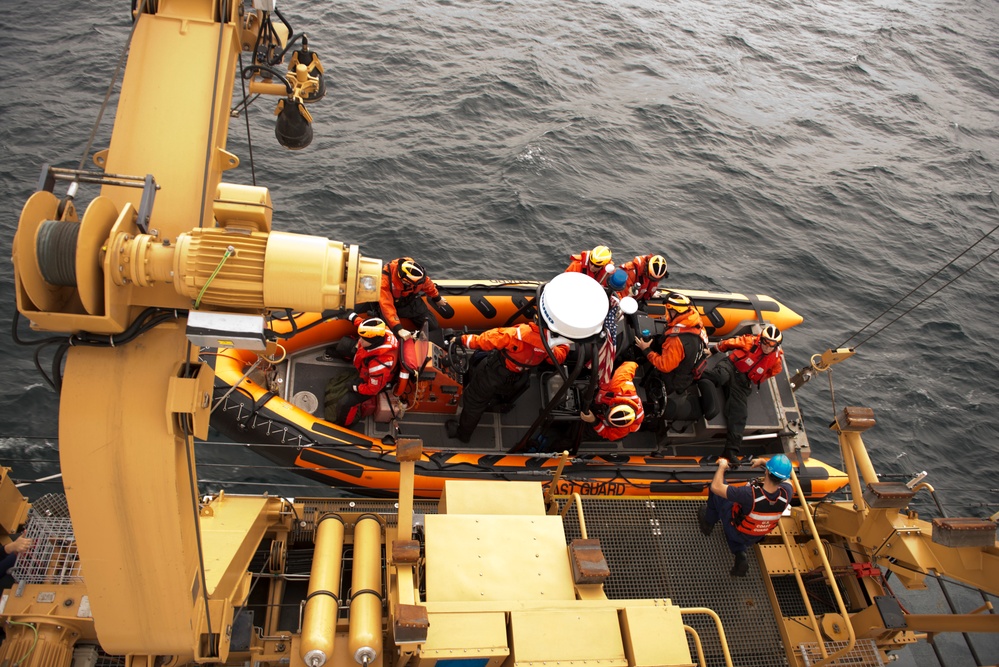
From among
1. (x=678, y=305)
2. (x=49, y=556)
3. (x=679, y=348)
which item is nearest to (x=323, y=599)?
(x=49, y=556)

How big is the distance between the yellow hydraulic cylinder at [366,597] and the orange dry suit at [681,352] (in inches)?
136

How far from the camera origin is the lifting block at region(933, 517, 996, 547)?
4.43m

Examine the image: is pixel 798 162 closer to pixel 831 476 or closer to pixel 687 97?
pixel 687 97

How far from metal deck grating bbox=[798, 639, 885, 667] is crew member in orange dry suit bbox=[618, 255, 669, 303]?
12.6 feet

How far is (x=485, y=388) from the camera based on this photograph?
20.4ft

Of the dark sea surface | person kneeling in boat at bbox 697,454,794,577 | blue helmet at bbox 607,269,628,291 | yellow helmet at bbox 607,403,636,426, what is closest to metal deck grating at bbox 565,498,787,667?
person kneeling in boat at bbox 697,454,794,577

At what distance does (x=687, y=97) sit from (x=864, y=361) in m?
8.52

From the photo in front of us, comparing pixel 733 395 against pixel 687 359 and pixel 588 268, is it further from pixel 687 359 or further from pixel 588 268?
pixel 588 268

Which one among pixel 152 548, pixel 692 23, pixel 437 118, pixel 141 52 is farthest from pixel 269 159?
pixel 692 23

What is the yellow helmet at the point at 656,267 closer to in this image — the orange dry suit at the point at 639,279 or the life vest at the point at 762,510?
the orange dry suit at the point at 639,279

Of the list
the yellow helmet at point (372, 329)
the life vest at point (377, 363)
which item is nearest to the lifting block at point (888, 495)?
the life vest at point (377, 363)

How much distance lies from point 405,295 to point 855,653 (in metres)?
4.91

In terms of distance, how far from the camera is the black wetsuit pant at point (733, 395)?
7.00 meters

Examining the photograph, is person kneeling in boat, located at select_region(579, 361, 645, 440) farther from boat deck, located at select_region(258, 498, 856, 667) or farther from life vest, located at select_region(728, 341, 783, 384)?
life vest, located at select_region(728, 341, 783, 384)
